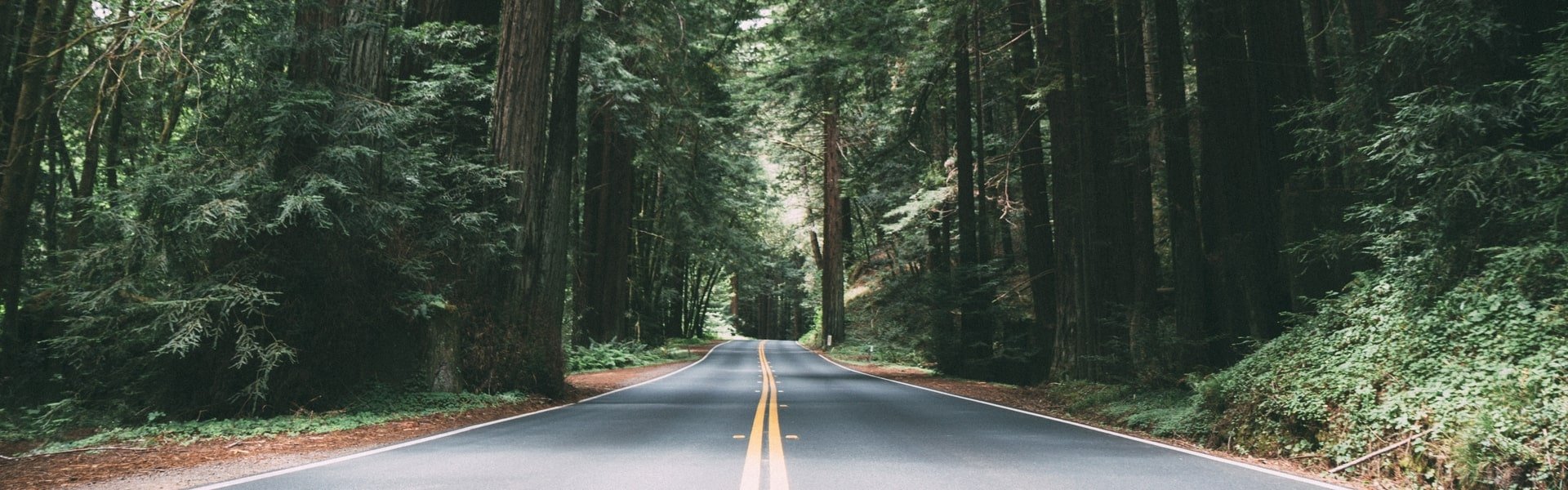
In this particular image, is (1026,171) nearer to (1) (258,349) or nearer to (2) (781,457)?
(2) (781,457)

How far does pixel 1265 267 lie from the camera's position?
432 inches

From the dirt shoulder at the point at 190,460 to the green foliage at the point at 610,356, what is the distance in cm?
1263

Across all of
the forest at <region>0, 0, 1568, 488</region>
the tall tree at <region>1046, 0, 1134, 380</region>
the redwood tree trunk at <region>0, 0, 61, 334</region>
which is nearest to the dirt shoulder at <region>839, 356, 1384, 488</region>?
the forest at <region>0, 0, 1568, 488</region>

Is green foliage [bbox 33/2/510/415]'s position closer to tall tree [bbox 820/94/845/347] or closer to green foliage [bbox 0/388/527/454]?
green foliage [bbox 0/388/527/454]

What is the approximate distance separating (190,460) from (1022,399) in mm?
12581

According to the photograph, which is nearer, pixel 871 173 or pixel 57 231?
pixel 57 231

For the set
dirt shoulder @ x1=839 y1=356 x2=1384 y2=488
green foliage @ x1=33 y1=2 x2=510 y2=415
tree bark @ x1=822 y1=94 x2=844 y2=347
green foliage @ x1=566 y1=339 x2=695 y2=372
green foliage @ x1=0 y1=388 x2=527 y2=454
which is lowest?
dirt shoulder @ x1=839 y1=356 x2=1384 y2=488

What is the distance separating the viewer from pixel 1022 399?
588 inches

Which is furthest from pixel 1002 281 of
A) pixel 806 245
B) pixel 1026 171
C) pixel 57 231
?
pixel 806 245

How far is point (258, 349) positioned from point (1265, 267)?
41.7ft

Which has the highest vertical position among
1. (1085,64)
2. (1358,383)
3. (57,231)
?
(1085,64)

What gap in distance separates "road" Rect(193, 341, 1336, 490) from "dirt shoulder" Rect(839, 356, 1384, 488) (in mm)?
379

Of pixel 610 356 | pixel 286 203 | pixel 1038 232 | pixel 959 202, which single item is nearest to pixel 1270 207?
pixel 1038 232

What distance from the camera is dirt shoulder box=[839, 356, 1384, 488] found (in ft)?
23.2
